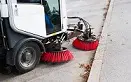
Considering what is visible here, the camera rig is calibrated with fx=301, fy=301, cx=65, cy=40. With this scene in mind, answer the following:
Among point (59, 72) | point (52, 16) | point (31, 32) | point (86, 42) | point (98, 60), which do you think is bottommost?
point (59, 72)

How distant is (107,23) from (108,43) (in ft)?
8.33

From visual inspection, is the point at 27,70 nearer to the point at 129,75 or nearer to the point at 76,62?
the point at 76,62

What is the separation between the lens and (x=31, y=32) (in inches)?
249

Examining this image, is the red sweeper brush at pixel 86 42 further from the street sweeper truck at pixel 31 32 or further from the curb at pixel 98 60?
the street sweeper truck at pixel 31 32

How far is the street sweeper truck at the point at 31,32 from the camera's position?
233 inches

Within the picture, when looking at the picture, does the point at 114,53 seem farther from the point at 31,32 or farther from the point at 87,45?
the point at 31,32

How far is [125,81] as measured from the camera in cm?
583

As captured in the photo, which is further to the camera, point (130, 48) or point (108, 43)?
point (108, 43)

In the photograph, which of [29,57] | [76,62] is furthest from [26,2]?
[76,62]

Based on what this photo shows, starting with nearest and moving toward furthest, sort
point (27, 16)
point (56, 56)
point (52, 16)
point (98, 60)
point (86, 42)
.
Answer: point (27, 16) → point (56, 56) → point (98, 60) → point (52, 16) → point (86, 42)

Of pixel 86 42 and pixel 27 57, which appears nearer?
pixel 27 57

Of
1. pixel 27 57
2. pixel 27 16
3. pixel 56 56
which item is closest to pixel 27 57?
pixel 27 57

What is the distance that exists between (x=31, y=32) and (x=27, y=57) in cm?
58

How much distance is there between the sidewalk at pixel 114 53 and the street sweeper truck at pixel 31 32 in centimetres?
87
